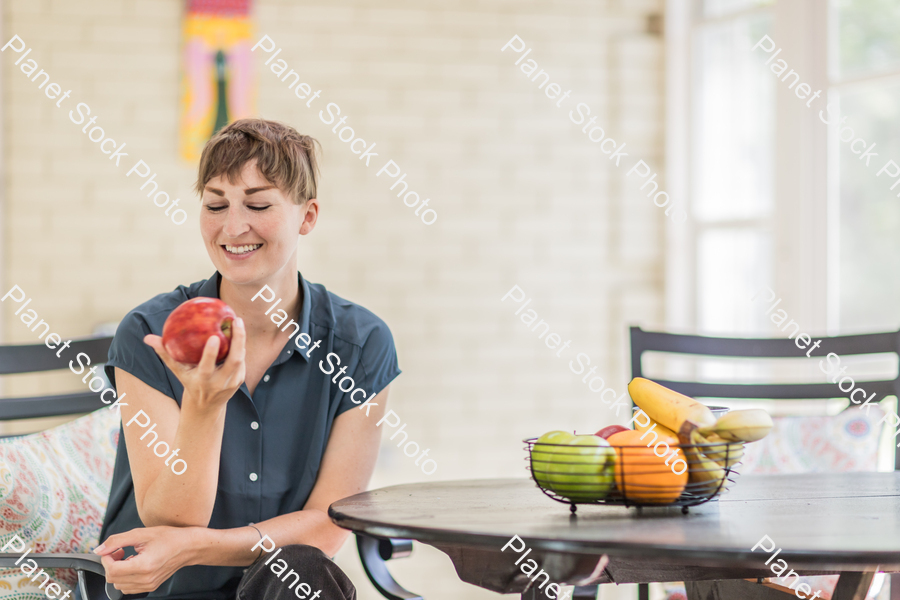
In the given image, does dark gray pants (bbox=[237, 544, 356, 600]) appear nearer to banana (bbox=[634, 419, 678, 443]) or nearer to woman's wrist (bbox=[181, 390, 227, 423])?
woman's wrist (bbox=[181, 390, 227, 423])

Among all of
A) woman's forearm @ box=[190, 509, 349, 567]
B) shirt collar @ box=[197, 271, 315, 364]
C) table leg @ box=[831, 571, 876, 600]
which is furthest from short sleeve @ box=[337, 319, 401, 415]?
table leg @ box=[831, 571, 876, 600]

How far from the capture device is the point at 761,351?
2.14 m

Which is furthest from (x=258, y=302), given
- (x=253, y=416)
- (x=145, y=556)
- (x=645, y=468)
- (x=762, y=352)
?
(x=762, y=352)

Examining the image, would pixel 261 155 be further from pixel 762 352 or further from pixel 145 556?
pixel 762 352

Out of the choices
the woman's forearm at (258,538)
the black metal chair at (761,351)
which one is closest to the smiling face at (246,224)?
the woman's forearm at (258,538)

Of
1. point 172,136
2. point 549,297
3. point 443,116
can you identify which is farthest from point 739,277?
point 172,136

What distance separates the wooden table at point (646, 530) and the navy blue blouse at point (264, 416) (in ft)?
0.88

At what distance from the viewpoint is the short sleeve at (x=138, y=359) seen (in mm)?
1520

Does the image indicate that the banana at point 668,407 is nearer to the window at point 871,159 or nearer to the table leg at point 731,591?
the table leg at point 731,591

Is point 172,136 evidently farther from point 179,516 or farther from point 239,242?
point 179,516

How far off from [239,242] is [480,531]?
746 millimetres

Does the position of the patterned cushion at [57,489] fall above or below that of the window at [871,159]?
below

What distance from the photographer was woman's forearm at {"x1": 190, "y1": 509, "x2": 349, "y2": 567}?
1374 millimetres

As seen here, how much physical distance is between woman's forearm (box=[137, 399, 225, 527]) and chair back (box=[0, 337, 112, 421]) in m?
0.56
